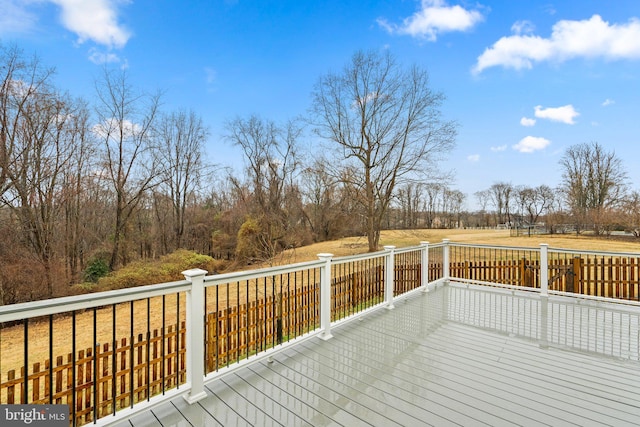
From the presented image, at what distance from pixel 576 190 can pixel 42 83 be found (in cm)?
3242

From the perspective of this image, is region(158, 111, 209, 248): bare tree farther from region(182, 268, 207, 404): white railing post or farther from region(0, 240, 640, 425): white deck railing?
region(182, 268, 207, 404): white railing post

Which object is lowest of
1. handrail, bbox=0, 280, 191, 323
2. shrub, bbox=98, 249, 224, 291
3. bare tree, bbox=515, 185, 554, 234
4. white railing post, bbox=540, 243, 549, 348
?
shrub, bbox=98, 249, 224, 291

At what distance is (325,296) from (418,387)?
4.48ft

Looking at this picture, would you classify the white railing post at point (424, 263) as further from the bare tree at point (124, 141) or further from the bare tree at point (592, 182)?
the bare tree at point (592, 182)

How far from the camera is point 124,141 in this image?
13953 millimetres

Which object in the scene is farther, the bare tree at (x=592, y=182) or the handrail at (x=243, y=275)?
the bare tree at (x=592, y=182)

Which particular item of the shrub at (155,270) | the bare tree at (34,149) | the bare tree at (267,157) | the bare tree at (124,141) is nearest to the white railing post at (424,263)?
the shrub at (155,270)

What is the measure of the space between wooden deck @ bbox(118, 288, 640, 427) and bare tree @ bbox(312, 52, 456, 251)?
10.7 m

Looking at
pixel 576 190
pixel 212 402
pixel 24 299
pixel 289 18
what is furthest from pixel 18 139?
pixel 576 190

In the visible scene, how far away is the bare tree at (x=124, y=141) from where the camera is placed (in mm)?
13398

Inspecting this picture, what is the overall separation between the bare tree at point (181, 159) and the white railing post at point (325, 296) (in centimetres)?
1552

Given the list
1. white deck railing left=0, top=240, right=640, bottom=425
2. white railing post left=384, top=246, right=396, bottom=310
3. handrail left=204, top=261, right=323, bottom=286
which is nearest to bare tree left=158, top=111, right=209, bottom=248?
white deck railing left=0, top=240, right=640, bottom=425

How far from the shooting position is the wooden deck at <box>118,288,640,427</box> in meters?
2.09

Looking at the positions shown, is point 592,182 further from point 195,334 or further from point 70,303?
point 70,303
